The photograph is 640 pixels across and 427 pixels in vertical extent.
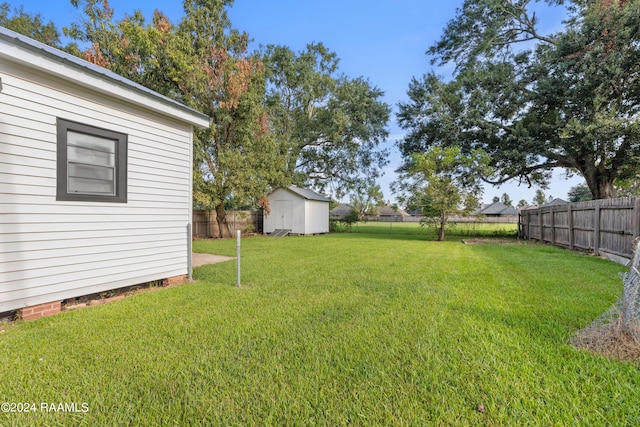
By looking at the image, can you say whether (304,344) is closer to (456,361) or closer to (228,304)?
(456,361)

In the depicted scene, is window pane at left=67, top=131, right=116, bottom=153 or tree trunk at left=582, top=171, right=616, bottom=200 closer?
window pane at left=67, top=131, right=116, bottom=153

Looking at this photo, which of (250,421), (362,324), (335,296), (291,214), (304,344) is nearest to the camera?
(250,421)

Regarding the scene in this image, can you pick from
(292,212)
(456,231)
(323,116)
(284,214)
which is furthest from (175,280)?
(323,116)

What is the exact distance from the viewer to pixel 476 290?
443 cm

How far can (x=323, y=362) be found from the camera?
226 cm

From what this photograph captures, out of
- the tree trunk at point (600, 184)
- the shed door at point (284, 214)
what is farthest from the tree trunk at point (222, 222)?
the tree trunk at point (600, 184)

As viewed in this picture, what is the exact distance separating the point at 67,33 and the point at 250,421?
18.9m

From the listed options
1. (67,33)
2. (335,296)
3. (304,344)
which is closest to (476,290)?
(335,296)

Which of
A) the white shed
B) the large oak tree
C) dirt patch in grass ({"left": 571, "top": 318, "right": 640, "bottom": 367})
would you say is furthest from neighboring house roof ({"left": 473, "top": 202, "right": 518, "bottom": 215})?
dirt patch in grass ({"left": 571, "top": 318, "right": 640, "bottom": 367})

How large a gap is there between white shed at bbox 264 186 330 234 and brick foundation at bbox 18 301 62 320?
13590 mm

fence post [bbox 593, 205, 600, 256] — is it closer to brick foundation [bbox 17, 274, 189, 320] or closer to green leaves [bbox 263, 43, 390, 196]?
brick foundation [bbox 17, 274, 189, 320]

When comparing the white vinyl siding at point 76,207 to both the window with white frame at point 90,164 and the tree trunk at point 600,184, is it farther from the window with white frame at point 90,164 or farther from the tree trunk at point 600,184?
the tree trunk at point 600,184

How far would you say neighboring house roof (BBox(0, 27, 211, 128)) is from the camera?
118 inches

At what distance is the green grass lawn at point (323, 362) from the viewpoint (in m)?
1.72
